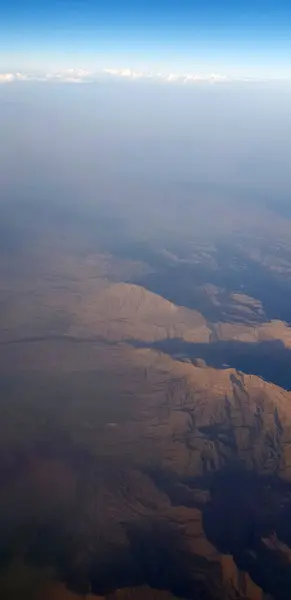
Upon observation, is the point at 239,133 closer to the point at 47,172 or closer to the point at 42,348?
the point at 47,172

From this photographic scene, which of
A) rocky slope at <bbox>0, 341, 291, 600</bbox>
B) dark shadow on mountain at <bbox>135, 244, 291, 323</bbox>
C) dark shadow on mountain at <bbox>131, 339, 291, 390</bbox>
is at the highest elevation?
dark shadow on mountain at <bbox>135, 244, 291, 323</bbox>

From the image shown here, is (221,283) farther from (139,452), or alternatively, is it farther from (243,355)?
(139,452)

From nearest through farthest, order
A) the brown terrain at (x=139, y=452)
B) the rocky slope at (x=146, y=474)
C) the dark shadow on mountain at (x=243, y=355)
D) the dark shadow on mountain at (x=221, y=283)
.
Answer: the brown terrain at (x=139, y=452)
the rocky slope at (x=146, y=474)
the dark shadow on mountain at (x=243, y=355)
the dark shadow on mountain at (x=221, y=283)

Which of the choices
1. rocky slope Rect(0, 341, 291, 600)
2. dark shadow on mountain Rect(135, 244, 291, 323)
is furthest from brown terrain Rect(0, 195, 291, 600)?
dark shadow on mountain Rect(135, 244, 291, 323)

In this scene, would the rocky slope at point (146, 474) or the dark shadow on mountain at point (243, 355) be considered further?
the dark shadow on mountain at point (243, 355)

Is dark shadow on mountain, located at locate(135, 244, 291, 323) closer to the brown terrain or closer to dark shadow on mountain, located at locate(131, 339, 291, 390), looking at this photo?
the brown terrain

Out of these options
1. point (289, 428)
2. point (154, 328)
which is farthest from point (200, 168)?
point (289, 428)

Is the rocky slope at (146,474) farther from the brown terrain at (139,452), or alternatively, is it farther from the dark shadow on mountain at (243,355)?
the dark shadow on mountain at (243,355)

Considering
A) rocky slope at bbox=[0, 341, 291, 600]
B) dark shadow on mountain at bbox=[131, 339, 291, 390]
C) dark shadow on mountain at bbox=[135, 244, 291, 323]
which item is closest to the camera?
rocky slope at bbox=[0, 341, 291, 600]

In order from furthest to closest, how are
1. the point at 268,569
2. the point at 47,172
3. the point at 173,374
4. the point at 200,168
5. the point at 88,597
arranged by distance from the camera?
1. the point at 200,168
2. the point at 47,172
3. the point at 173,374
4. the point at 268,569
5. the point at 88,597

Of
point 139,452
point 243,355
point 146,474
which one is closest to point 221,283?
point 243,355

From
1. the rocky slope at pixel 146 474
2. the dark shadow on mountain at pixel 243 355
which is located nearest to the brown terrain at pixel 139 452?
the rocky slope at pixel 146 474
